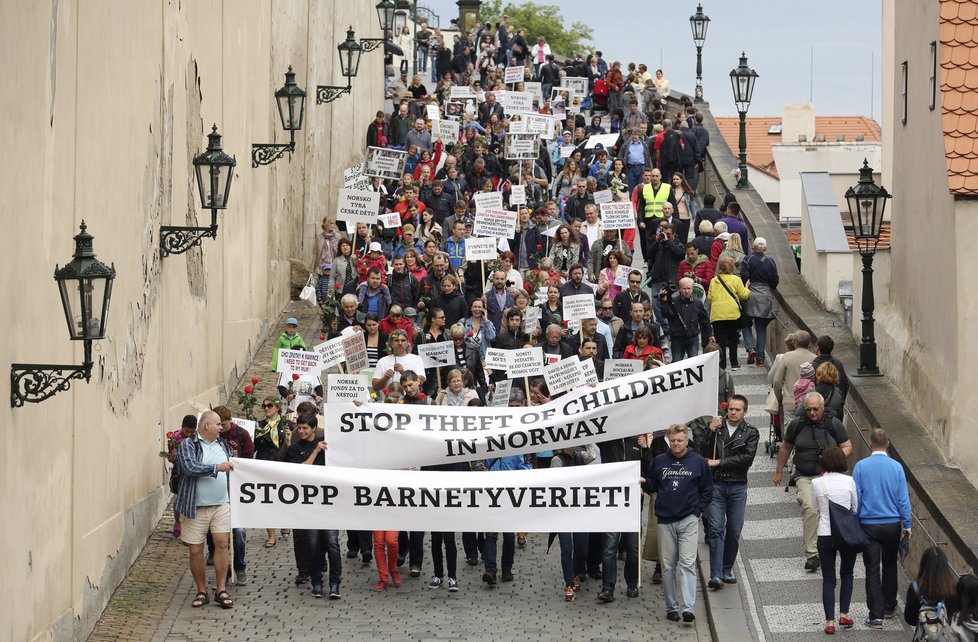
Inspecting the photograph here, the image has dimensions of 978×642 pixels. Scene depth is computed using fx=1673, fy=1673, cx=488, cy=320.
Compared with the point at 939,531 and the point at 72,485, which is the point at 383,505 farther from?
→ the point at 939,531

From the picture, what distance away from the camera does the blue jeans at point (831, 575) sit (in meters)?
13.7

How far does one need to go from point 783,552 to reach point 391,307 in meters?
6.18

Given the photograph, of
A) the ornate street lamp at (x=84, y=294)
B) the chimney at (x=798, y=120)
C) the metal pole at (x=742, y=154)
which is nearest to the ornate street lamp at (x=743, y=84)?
the metal pole at (x=742, y=154)

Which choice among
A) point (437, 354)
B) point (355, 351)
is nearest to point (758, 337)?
point (437, 354)

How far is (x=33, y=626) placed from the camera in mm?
12758

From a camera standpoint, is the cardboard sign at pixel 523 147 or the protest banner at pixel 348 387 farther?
the cardboard sign at pixel 523 147

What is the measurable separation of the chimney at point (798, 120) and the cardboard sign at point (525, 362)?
60.8 metres

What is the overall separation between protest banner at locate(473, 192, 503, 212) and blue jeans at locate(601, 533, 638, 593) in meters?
9.89

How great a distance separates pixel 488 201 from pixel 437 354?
594 cm

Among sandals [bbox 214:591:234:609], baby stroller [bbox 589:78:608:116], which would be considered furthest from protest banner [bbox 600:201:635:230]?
baby stroller [bbox 589:78:608:116]

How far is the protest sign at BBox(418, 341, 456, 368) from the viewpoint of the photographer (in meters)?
18.8

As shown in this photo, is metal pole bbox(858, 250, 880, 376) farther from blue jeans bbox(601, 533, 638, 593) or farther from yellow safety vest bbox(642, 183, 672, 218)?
yellow safety vest bbox(642, 183, 672, 218)

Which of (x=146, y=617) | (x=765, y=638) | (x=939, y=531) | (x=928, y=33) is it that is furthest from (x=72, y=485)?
(x=928, y=33)

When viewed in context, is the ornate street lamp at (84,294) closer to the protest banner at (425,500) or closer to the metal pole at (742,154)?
the protest banner at (425,500)
